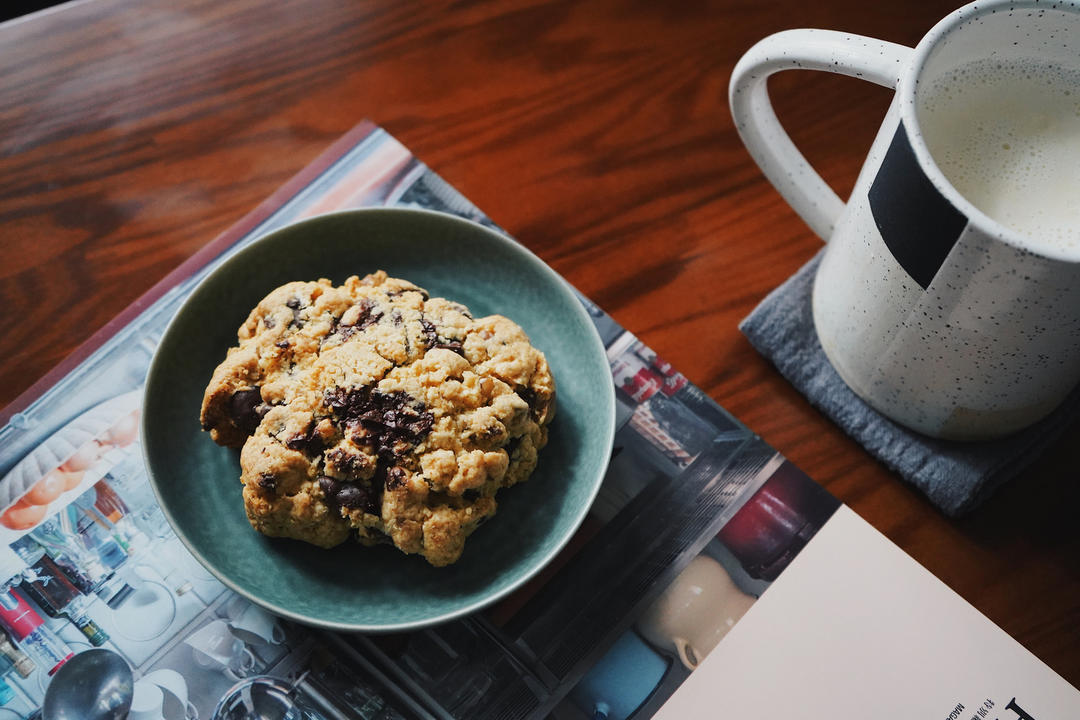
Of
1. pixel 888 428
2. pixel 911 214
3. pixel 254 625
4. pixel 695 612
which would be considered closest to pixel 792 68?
pixel 911 214

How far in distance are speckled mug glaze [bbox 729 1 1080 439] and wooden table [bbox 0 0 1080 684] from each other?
0.11 meters

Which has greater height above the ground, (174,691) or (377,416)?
(377,416)

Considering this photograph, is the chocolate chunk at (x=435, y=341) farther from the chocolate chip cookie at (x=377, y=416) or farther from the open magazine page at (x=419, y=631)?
the open magazine page at (x=419, y=631)

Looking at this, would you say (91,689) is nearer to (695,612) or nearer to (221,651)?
(221,651)

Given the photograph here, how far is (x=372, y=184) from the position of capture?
0.85 m

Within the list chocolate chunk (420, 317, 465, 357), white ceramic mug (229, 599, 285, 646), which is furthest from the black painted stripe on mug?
white ceramic mug (229, 599, 285, 646)

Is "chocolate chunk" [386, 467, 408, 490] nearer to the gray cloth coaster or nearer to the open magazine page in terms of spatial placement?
A: the open magazine page

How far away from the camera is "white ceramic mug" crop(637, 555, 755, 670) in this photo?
69 centimetres

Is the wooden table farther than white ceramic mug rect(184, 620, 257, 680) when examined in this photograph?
Yes

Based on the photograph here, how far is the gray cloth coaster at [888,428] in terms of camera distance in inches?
28.6

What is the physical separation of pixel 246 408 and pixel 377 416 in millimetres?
101

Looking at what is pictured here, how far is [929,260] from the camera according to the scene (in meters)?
0.57

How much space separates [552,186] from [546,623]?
0.41 m

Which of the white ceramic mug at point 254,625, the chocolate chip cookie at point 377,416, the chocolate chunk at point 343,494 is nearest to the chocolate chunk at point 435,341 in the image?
the chocolate chip cookie at point 377,416
